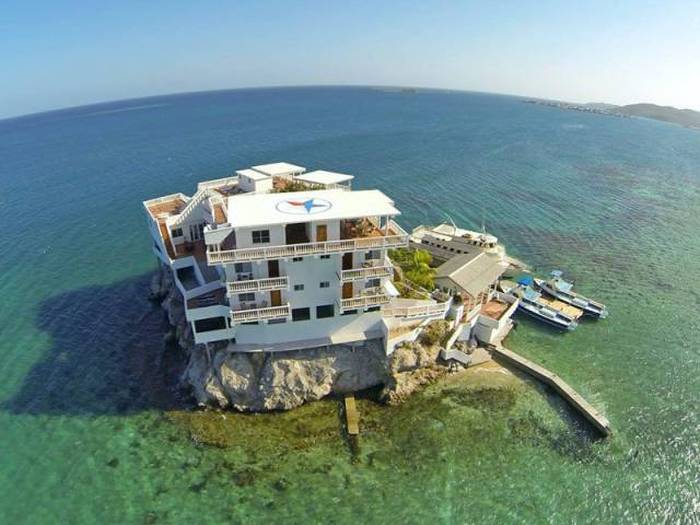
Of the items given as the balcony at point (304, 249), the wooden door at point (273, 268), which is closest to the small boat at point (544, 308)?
the balcony at point (304, 249)

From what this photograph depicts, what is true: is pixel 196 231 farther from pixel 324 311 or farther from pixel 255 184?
pixel 324 311

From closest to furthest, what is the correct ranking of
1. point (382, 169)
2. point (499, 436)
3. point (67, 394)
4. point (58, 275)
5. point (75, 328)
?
1. point (499, 436)
2. point (67, 394)
3. point (75, 328)
4. point (58, 275)
5. point (382, 169)

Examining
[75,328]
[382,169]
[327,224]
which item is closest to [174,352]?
[75,328]

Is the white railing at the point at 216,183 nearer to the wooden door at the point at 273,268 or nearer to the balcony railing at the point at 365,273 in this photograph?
the wooden door at the point at 273,268

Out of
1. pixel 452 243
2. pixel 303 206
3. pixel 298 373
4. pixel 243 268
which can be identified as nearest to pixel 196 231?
pixel 243 268

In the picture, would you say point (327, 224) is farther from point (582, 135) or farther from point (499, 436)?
point (582, 135)

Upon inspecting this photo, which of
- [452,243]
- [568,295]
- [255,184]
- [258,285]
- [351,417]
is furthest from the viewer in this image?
[452,243]
